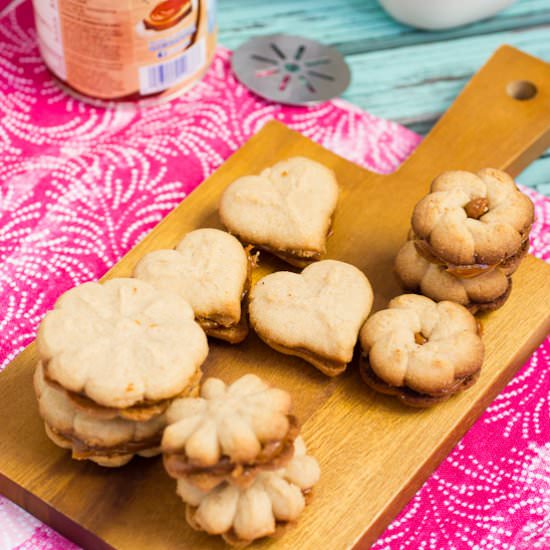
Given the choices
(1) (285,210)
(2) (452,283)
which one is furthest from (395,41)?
(2) (452,283)

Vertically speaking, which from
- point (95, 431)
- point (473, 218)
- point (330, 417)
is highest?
point (473, 218)

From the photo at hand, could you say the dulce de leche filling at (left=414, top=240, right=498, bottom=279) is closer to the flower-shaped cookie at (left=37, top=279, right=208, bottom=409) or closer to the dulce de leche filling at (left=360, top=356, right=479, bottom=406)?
the dulce de leche filling at (left=360, top=356, right=479, bottom=406)

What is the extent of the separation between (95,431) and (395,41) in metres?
1.38

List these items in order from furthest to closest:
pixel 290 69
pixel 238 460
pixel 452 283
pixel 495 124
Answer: pixel 290 69
pixel 495 124
pixel 452 283
pixel 238 460

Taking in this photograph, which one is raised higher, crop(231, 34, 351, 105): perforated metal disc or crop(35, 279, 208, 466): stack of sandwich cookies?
crop(35, 279, 208, 466): stack of sandwich cookies

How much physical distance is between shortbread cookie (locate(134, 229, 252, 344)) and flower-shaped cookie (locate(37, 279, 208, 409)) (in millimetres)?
102

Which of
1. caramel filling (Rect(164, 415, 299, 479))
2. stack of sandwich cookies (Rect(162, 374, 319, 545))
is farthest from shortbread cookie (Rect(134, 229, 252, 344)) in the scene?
caramel filling (Rect(164, 415, 299, 479))

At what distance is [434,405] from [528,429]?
219 millimetres

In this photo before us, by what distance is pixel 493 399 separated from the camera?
5.21ft

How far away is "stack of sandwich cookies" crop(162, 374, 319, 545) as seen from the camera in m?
1.18

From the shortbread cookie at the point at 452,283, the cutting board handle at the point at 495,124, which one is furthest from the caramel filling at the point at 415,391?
the cutting board handle at the point at 495,124

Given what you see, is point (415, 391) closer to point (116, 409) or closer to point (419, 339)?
point (419, 339)

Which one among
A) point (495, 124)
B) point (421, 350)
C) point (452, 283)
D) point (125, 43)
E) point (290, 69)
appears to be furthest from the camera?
point (290, 69)

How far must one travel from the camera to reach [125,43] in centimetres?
183
